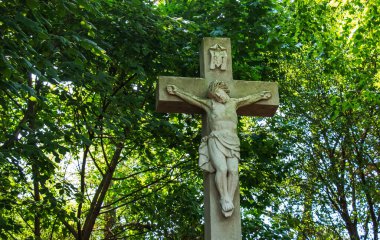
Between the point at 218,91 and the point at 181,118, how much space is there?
4459 mm

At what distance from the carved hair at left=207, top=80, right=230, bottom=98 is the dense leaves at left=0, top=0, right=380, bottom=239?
1305 millimetres

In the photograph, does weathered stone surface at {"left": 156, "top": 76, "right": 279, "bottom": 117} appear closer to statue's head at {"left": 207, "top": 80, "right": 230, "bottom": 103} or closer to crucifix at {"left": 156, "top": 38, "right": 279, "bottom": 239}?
crucifix at {"left": 156, "top": 38, "right": 279, "bottom": 239}

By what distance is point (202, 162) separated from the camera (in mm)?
5117

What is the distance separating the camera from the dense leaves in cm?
703

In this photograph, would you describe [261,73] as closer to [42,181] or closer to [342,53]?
[342,53]

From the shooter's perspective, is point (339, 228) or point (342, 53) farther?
point (339, 228)

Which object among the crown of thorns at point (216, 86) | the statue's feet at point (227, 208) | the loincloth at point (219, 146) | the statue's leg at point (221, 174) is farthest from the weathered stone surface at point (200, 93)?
the statue's feet at point (227, 208)

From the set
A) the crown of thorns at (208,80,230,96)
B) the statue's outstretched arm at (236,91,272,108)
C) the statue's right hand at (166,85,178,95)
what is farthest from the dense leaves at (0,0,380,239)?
the statue's outstretched arm at (236,91,272,108)

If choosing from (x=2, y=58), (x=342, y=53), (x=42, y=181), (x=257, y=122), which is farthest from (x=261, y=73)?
(x=2, y=58)

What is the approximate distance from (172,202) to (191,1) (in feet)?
12.7

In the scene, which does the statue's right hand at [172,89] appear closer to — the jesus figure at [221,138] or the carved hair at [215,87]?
the jesus figure at [221,138]

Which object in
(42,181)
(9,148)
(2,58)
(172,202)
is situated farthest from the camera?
(172,202)

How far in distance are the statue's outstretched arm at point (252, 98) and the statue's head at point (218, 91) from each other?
0.50ft

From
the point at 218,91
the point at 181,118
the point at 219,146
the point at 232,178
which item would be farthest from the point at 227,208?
the point at 181,118
